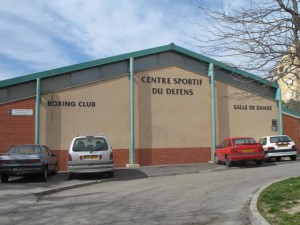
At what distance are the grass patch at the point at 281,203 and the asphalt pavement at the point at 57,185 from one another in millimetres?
198

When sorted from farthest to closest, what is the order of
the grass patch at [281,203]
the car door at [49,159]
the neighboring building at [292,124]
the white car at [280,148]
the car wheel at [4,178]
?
the neighboring building at [292,124], the white car at [280,148], the car door at [49,159], the car wheel at [4,178], the grass patch at [281,203]

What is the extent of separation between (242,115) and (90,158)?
11617 millimetres

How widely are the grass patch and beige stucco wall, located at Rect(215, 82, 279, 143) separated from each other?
11.7m

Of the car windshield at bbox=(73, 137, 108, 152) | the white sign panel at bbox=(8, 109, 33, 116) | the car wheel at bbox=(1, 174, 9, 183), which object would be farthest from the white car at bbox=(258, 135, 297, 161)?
the car wheel at bbox=(1, 174, 9, 183)

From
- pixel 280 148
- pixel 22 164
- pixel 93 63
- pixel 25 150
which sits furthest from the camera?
pixel 280 148

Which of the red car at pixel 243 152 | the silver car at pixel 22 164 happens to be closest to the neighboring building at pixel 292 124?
the red car at pixel 243 152

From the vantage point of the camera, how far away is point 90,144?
51.4ft

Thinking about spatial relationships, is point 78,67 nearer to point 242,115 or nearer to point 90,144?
point 90,144

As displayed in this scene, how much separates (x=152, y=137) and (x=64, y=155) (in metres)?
4.82

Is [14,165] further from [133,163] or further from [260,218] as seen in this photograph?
[260,218]

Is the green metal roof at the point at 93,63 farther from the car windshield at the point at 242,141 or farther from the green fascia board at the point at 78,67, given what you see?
the car windshield at the point at 242,141

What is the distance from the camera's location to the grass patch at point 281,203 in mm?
7234

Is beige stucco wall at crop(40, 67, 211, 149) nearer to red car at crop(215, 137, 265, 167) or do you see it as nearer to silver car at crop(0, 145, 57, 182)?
red car at crop(215, 137, 265, 167)

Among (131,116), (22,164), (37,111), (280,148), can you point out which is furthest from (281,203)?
(37,111)
